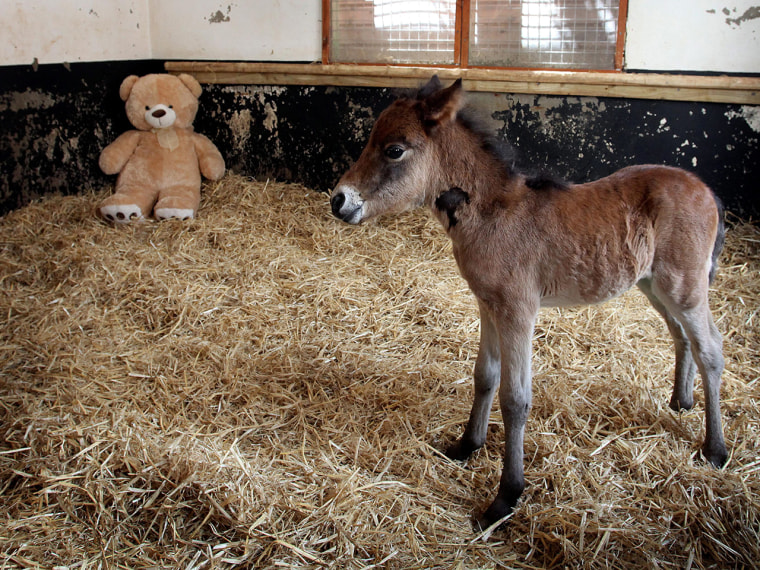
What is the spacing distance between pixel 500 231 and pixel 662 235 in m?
0.65

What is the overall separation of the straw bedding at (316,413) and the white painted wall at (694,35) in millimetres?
1190

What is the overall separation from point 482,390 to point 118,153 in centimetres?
393

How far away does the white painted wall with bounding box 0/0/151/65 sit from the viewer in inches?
180

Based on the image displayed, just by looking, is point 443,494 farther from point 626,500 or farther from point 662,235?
point 662,235

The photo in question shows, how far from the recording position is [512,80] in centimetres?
471

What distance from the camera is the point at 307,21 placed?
17.1 ft

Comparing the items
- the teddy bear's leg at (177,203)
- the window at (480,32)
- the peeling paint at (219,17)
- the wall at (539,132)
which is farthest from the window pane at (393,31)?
the teddy bear's leg at (177,203)

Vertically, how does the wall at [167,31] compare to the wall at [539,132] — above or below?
above

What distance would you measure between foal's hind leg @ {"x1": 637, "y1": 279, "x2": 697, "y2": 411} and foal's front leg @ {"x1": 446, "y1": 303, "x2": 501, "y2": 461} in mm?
837

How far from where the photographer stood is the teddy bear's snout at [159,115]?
5.17 metres

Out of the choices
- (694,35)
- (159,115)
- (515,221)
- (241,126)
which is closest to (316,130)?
(241,126)

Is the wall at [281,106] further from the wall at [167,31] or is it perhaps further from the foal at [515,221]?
the foal at [515,221]

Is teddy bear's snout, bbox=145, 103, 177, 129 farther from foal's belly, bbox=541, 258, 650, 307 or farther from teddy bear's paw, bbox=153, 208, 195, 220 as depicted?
foal's belly, bbox=541, 258, 650, 307

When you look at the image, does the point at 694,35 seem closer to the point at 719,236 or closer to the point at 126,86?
the point at 719,236
